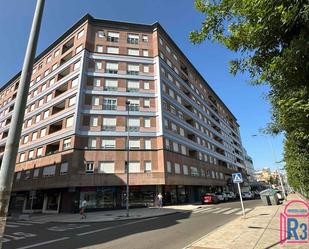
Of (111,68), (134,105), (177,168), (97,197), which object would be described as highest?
(111,68)

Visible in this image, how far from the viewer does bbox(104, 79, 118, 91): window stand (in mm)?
31492

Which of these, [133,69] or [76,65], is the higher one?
[76,65]

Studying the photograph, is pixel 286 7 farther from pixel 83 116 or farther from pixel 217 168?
pixel 217 168

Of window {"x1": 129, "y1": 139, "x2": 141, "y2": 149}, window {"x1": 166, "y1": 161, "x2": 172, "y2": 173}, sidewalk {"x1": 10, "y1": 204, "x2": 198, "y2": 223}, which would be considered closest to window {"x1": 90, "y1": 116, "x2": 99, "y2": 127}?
window {"x1": 129, "y1": 139, "x2": 141, "y2": 149}

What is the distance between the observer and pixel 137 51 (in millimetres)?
35062

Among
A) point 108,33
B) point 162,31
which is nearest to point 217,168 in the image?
point 162,31

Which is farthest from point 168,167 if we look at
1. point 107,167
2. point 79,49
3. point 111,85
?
point 79,49

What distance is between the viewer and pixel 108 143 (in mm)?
28844

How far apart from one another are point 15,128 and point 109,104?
28.0m

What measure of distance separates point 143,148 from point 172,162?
4645 mm

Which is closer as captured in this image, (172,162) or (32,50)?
(32,50)

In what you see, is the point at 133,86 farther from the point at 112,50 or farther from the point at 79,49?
the point at 79,49

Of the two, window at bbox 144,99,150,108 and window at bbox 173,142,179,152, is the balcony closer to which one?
window at bbox 144,99,150,108

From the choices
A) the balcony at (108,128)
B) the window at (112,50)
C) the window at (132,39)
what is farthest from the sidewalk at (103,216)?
the window at (132,39)
